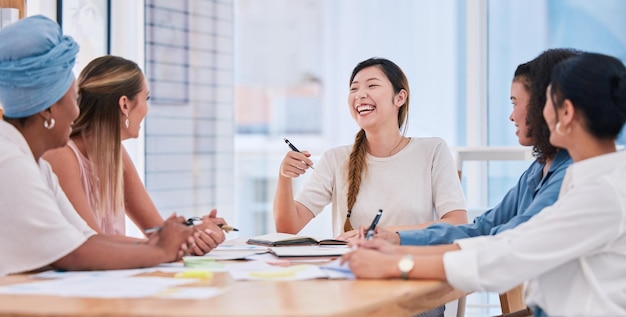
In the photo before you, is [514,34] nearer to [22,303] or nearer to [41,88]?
[41,88]

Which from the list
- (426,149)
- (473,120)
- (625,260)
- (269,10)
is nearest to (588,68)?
(625,260)

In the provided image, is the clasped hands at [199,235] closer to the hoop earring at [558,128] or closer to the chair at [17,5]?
the hoop earring at [558,128]

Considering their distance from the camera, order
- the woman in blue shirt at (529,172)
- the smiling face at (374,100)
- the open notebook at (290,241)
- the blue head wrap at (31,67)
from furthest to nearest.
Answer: the smiling face at (374,100) → the open notebook at (290,241) → the woman in blue shirt at (529,172) → the blue head wrap at (31,67)

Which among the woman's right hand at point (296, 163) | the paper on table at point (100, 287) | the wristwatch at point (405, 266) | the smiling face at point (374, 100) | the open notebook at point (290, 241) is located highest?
the smiling face at point (374, 100)

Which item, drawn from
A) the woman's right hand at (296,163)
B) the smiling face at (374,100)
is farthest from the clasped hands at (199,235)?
the smiling face at (374,100)

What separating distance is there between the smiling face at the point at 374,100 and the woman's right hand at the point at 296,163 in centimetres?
34

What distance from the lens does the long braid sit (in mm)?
2754

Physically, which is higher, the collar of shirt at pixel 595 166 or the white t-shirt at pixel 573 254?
the collar of shirt at pixel 595 166

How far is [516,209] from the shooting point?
227cm

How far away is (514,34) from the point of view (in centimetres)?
442

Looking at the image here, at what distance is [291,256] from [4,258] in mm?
697

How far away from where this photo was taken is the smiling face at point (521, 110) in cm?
212

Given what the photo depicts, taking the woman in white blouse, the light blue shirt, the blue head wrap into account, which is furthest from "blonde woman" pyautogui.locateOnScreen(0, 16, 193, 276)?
the light blue shirt

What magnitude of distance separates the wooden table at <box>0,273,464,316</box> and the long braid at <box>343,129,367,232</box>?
1.13m
